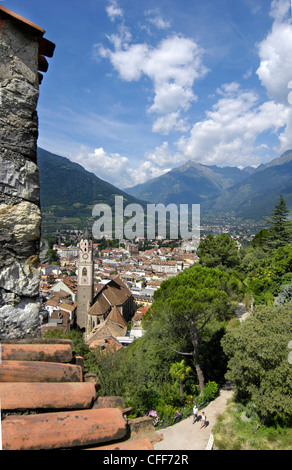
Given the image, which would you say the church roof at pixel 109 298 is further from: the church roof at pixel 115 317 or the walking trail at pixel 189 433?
the walking trail at pixel 189 433

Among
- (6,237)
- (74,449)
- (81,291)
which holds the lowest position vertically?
(81,291)

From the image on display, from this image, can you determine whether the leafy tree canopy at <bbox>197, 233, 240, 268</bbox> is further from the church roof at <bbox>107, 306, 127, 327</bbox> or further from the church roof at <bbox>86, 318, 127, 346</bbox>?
the church roof at <bbox>107, 306, 127, 327</bbox>

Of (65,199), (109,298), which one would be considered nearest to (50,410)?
(109,298)

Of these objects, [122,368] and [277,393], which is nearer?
[277,393]

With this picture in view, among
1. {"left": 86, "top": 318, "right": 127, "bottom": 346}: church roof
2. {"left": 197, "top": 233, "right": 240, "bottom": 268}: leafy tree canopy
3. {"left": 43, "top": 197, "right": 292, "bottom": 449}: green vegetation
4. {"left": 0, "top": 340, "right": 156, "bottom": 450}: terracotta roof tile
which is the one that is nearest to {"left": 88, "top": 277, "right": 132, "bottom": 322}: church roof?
{"left": 86, "top": 318, "right": 127, "bottom": 346}: church roof

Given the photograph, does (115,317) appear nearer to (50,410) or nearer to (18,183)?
(50,410)

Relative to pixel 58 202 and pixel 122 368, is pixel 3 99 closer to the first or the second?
pixel 122 368

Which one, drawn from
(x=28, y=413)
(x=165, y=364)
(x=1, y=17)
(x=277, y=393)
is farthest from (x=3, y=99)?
(x=165, y=364)
